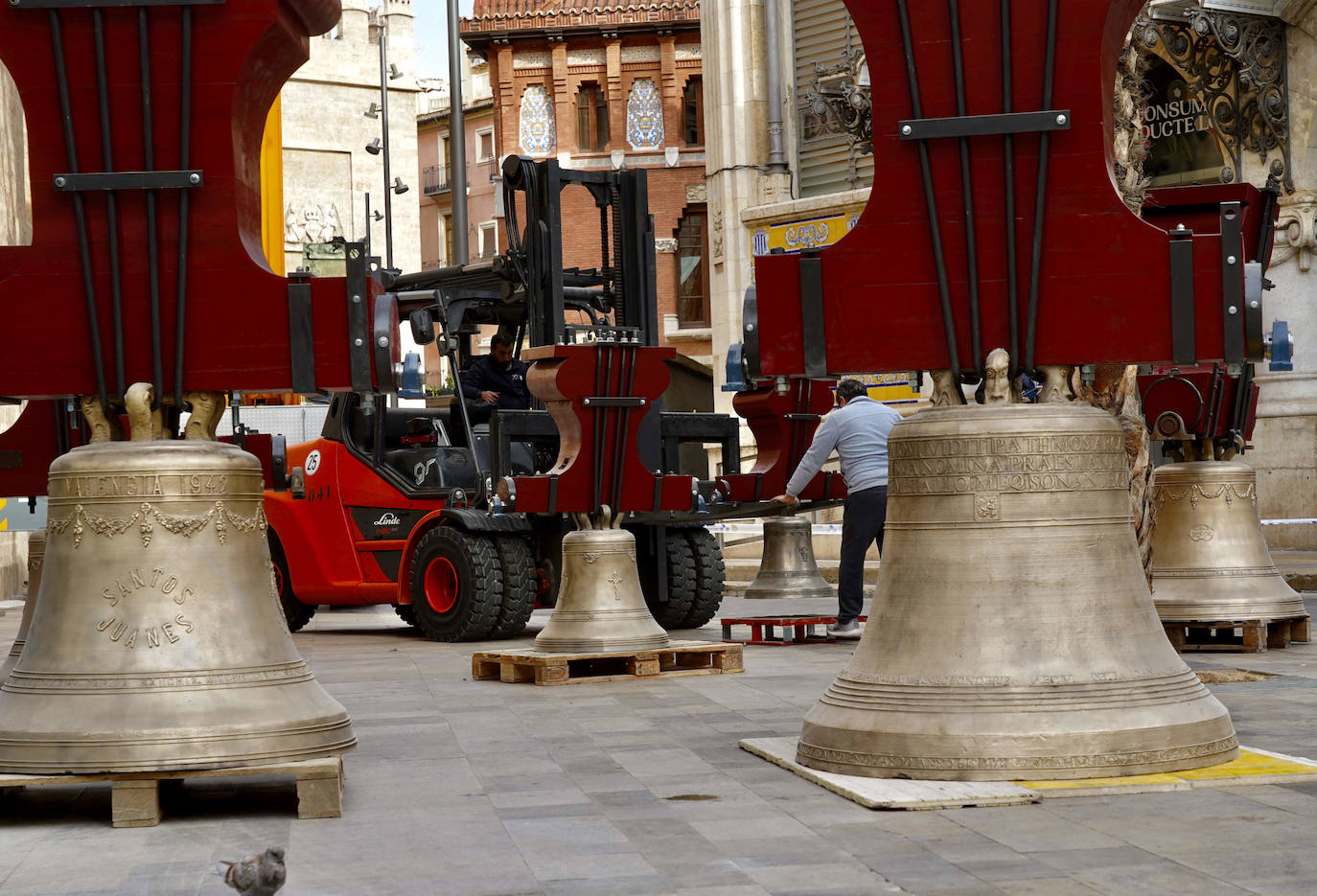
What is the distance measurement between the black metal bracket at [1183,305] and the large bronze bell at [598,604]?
188 inches

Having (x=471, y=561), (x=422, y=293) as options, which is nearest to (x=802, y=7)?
(x=422, y=293)

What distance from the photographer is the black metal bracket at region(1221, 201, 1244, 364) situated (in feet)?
21.5

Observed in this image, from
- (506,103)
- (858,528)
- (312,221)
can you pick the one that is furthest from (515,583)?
(312,221)

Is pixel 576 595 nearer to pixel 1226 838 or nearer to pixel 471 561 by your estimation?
pixel 471 561

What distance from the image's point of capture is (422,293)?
1489 centimetres

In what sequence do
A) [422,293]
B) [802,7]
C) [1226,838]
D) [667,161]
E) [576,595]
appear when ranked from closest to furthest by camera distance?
[1226,838] < [576,595] < [422,293] < [802,7] < [667,161]

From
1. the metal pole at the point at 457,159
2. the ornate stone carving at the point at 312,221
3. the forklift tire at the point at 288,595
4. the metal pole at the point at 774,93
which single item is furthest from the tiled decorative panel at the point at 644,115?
the forklift tire at the point at 288,595

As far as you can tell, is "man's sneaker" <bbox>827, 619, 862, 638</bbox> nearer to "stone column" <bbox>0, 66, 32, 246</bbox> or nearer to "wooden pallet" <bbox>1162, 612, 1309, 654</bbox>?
"wooden pallet" <bbox>1162, 612, 1309, 654</bbox>

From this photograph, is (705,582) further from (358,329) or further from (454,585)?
(358,329)

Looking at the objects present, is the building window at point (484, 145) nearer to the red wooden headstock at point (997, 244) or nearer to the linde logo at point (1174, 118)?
the linde logo at point (1174, 118)

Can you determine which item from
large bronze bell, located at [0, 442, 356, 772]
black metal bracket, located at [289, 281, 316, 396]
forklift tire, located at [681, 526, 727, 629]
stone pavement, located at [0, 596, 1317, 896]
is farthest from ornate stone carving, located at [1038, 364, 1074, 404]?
forklift tire, located at [681, 526, 727, 629]

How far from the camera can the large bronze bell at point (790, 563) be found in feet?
59.7

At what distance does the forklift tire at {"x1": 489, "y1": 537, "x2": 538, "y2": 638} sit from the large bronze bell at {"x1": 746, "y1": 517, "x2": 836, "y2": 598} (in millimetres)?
5021

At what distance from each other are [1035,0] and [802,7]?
2027 cm
